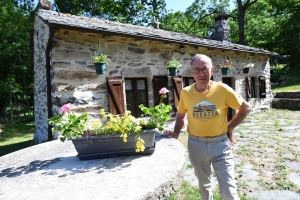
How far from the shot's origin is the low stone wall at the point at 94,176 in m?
1.41

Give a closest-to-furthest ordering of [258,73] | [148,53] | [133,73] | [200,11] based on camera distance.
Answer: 1. [133,73]
2. [148,53]
3. [258,73]
4. [200,11]

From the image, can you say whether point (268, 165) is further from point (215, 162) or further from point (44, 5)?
point (44, 5)

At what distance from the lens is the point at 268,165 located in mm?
3508

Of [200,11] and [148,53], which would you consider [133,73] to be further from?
[200,11]

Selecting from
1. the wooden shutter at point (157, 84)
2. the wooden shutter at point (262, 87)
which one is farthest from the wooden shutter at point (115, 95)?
the wooden shutter at point (262, 87)

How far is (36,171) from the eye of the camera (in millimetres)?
1877

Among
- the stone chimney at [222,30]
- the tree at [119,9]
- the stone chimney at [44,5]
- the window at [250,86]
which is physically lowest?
the window at [250,86]

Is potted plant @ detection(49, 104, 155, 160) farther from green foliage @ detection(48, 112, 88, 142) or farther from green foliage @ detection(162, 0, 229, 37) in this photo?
green foliage @ detection(162, 0, 229, 37)

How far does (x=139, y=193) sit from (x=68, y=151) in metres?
1.37

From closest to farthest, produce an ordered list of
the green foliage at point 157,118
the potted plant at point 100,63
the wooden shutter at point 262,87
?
the green foliage at point 157,118 < the potted plant at point 100,63 < the wooden shutter at point 262,87

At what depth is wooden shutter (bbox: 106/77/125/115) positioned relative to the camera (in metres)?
4.96

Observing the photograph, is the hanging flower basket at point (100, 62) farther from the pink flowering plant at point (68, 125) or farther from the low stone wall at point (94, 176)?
the pink flowering plant at point (68, 125)

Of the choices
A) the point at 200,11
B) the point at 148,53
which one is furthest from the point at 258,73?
the point at 200,11

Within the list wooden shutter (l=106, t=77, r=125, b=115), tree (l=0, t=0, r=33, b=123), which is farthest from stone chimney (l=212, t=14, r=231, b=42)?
tree (l=0, t=0, r=33, b=123)
